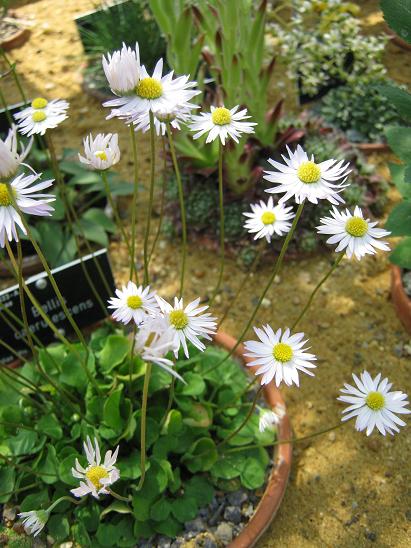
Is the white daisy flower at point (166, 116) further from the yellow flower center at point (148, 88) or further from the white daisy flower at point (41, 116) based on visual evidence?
the white daisy flower at point (41, 116)

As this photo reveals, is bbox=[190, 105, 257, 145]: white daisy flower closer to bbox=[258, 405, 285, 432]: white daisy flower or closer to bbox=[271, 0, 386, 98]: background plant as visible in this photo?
bbox=[258, 405, 285, 432]: white daisy flower

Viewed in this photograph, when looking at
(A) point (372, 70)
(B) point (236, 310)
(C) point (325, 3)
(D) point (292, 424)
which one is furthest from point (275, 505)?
(C) point (325, 3)

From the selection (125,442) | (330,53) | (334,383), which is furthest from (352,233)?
(330,53)

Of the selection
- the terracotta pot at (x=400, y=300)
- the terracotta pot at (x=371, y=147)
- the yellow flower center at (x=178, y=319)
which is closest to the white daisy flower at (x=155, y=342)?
the yellow flower center at (x=178, y=319)

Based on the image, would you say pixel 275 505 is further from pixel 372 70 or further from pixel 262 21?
pixel 372 70

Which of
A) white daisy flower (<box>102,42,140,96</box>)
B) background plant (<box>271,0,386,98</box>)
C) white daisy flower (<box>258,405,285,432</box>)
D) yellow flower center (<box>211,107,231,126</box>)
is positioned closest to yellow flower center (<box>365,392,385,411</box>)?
white daisy flower (<box>258,405,285,432</box>)
